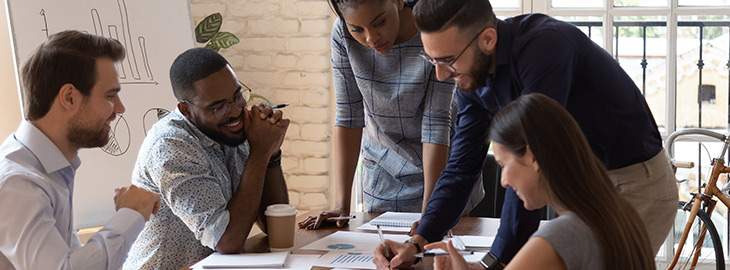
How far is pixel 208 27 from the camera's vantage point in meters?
3.69

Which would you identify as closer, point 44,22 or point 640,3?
point 44,22

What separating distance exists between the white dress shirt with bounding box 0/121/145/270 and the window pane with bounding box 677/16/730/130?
8.90ft

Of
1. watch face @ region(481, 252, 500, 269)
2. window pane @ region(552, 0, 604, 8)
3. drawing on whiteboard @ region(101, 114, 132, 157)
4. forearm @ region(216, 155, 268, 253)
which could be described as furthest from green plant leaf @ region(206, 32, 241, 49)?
watch face @ region(481, 252, 500, 269)

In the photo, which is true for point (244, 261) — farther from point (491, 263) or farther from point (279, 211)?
point (491, 263)

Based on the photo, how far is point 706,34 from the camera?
384cm

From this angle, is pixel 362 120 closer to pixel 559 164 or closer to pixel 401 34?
pixel 401 34

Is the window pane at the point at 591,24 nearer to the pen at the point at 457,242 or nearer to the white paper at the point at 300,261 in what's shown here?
the pen at the point at 457,242

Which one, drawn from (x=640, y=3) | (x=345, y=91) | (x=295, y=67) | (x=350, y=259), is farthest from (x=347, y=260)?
(x=640, y=3)

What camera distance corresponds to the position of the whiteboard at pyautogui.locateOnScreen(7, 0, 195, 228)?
10.2 ft

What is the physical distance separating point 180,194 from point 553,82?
33.3 inches

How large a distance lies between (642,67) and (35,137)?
280cm

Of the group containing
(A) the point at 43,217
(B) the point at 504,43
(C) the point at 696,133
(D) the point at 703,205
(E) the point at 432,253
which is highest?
(B) the point at 504,43

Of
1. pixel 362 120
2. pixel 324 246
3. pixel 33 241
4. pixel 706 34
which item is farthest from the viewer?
pixel 706 34


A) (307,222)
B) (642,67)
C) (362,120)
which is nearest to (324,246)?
(307,222)
